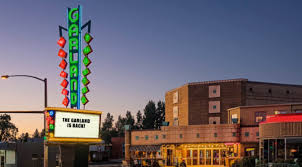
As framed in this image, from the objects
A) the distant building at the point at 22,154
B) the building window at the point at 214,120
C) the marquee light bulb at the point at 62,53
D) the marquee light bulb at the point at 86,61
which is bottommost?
the distant building at the point at 22,154

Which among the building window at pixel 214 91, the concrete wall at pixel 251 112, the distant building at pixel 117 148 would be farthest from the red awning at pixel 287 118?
the distant building at pixel 117 148

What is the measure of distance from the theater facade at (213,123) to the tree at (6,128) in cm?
5861

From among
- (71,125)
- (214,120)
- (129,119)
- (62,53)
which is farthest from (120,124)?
(71,125)

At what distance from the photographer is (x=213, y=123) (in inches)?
2739

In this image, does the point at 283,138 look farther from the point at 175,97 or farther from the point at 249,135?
the point at 175,97

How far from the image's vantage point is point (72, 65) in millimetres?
37156

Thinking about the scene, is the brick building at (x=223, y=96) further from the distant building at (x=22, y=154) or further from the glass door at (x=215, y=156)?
the distant building at (x=22, y=154)

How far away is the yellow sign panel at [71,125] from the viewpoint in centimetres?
3073

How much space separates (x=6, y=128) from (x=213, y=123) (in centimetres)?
7212

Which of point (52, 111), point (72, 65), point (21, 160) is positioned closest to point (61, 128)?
point (52, 111)

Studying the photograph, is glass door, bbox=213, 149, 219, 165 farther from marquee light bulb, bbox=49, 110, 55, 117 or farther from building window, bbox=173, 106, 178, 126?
marquee light bulb, bbox=49, 110, 55, 117

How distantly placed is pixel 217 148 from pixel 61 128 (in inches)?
1181

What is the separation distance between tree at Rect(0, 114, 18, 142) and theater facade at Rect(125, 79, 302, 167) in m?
58.6

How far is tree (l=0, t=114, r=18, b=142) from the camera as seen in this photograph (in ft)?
390
